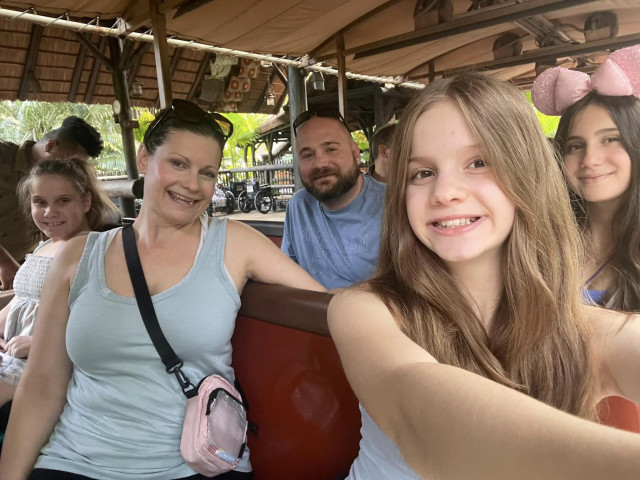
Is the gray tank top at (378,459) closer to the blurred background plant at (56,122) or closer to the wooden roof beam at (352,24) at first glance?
the wooden roof beam at (352,24)

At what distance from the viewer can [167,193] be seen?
4.20ft

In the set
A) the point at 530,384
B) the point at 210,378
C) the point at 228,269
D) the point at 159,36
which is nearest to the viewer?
the point at 530,384

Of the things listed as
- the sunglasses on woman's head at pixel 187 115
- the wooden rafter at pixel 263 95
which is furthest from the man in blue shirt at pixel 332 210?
the wooden rafter at pixel 263 95

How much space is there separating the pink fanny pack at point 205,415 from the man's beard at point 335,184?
102 centimetres

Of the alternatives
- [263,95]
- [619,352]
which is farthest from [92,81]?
[619,352]

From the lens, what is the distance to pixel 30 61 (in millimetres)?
4508

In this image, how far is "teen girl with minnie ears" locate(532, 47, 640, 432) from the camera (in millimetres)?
1138

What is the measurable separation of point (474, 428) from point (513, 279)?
1.53ft

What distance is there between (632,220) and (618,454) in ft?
3.30

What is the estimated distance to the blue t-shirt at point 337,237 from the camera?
190cm

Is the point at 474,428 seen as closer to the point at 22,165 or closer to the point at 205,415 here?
the point at 205,415

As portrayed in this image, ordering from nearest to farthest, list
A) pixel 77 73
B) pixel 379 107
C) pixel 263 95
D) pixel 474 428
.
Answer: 1. pixel 474 428
2. pixel 77 73
3. pixel 263 95
4. pixel 379 107

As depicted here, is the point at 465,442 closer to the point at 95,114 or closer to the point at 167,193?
the point at 167,193

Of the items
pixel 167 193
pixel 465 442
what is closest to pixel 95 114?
pixel 167 193
